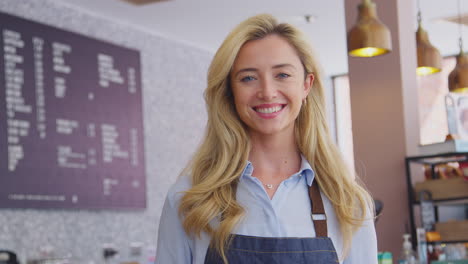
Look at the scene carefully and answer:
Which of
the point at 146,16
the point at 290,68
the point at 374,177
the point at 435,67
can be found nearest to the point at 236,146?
Answer: the point at 290,68

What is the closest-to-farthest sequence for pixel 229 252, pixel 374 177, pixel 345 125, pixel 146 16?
pixel 229 252, pixel 374 177, pixel 146 16, pixel 345 125

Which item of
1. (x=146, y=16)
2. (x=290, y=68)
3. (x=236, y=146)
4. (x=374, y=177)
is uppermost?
(x=146, y=16)

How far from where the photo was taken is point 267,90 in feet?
4.60

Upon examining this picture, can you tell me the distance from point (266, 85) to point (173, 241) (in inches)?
13.2

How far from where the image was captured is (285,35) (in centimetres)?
149

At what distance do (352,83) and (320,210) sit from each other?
3.08 metres

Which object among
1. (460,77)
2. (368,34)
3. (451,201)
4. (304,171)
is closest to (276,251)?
(304,171)

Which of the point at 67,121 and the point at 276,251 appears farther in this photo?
the point at 67,121

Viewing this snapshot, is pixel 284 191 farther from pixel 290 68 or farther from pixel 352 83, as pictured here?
pixel 352 83

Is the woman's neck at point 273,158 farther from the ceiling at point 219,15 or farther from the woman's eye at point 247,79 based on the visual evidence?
the ceiling at point 219,15

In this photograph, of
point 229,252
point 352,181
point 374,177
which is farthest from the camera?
point 374,177

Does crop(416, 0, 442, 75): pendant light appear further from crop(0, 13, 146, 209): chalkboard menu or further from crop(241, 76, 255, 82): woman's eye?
crop(241, 76, 255, 82): woman's eye

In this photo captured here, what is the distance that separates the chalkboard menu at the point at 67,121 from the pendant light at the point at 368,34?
6.82 ft

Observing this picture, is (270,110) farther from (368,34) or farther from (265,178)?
(368,34)
